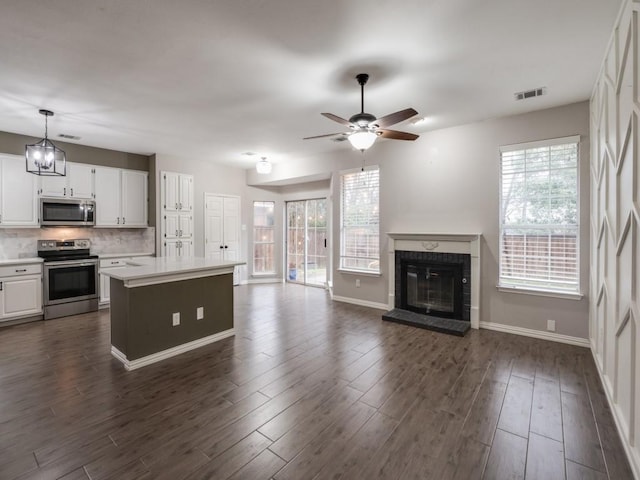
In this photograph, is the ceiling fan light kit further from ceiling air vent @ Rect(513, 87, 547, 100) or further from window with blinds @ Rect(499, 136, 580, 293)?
window with blinds @ Rect(499, 136, 580, 293)

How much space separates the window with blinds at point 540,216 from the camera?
145 inches

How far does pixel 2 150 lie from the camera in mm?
4633

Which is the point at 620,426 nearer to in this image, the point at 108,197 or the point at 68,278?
the point at 68,278

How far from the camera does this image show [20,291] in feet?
14.7

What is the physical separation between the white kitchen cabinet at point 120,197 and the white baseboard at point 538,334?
6360 millimetres

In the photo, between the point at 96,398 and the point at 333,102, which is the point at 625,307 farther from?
the point at 96,398

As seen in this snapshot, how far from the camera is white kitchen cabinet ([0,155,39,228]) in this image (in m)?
4.59

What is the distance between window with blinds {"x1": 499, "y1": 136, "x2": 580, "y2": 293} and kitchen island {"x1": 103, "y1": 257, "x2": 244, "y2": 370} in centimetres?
375

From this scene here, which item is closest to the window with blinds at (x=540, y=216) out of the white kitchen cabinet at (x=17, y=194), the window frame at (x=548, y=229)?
the window frame at (x=548, y=229)

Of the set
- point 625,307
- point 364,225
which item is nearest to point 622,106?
point 625,307

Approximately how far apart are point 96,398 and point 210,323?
4.49 feet

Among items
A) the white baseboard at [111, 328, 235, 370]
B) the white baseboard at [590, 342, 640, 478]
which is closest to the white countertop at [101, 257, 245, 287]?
the white baseboard at [111, 328, 235, 370]

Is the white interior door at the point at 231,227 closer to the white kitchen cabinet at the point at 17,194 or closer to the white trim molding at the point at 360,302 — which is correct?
→ the white trim molding at the point at 360,302

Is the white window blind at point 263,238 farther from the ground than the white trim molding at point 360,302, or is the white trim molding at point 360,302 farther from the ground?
the white window blind at point 263,238
